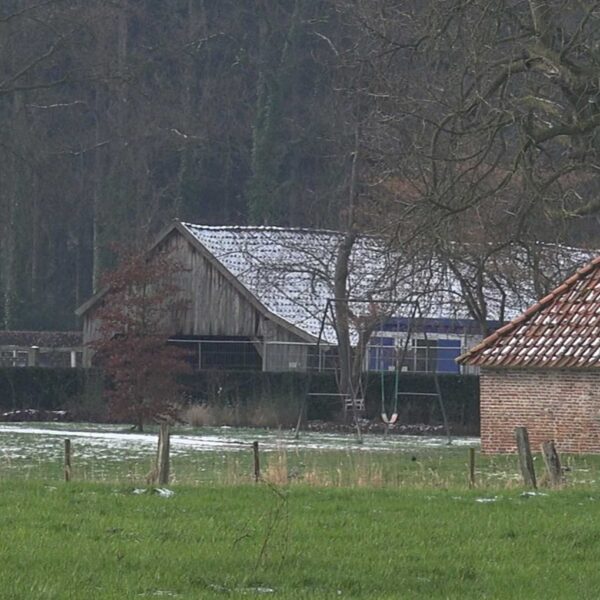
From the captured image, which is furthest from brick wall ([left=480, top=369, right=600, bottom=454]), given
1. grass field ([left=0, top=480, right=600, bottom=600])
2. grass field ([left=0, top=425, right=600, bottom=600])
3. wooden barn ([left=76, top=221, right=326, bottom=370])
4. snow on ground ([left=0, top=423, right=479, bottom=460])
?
wooden barn ([left=76, top=221, right=326, bottom=370])

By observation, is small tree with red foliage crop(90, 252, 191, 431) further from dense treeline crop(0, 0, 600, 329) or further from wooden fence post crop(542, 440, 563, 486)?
wooden fence post crop(542, 440, 563, 486)

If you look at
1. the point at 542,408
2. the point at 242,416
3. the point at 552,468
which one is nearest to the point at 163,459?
the point at 552,468

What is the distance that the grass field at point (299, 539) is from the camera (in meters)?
10.4

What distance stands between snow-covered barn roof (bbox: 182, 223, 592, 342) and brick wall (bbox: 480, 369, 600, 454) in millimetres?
17556

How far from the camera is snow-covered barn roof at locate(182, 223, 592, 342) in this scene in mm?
49781

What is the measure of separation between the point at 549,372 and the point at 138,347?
15881mm

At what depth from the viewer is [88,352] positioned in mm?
55219

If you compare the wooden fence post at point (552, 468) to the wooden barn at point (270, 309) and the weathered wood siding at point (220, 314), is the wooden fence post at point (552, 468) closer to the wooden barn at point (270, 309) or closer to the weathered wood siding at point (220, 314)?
the wooden barn at point (270, 309)

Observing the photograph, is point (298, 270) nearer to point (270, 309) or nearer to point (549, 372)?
point (270, 309)

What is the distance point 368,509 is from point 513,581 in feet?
13.6

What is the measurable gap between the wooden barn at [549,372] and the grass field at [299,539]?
28.2ft

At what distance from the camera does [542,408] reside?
29.5 metres

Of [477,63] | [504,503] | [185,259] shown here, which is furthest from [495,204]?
[504,503]

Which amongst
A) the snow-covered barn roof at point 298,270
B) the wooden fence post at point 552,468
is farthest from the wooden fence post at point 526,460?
the snow-covered barn roof at point 298,270
